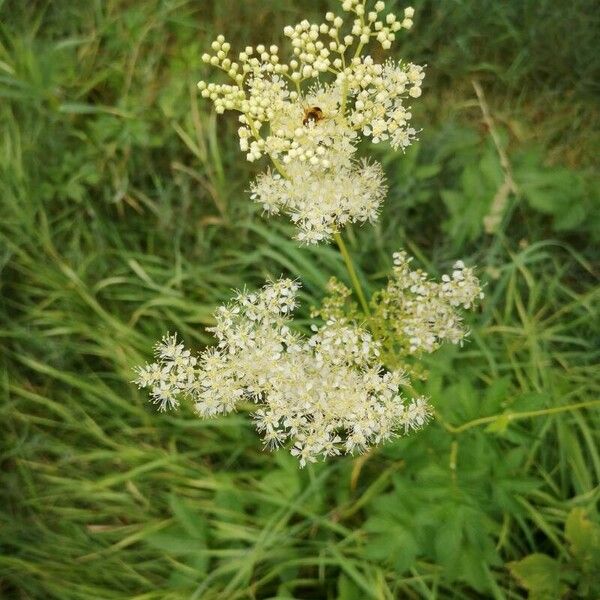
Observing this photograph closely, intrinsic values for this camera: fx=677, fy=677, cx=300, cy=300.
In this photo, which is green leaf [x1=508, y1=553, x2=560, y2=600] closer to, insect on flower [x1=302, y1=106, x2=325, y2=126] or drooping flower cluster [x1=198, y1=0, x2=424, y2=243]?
drooping flower cluster [x1=198, y1=0, x2=424, y2=243]

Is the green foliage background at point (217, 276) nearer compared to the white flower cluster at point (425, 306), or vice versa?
the white flower cluster at point (425, 306)

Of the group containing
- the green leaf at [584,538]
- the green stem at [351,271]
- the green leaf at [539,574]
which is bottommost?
the green leaf at [539,574]

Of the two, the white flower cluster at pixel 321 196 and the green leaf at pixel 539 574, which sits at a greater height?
the white flower cluster at pixel 321 196

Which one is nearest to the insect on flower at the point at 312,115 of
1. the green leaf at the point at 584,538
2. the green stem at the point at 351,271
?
the green stem at the point at 351,271

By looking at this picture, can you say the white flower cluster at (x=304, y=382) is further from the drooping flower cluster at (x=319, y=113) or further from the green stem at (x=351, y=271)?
the drooping flower cluster at (x=319, y=113)

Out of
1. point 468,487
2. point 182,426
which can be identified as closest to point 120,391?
point 182,426

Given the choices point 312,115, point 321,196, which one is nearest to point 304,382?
point 321,196

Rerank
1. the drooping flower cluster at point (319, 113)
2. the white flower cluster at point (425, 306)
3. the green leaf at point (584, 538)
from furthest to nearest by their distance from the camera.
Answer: the green leaf at point (584, 538), the white flower cluster at point (425, 306), the drooping flower cluster at point (319, 113)

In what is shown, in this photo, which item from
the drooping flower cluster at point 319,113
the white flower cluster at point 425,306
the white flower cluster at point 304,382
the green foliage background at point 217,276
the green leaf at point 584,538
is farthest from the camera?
the green foliage background at point 217,276

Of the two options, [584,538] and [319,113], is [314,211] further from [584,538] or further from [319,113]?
[584,538]
